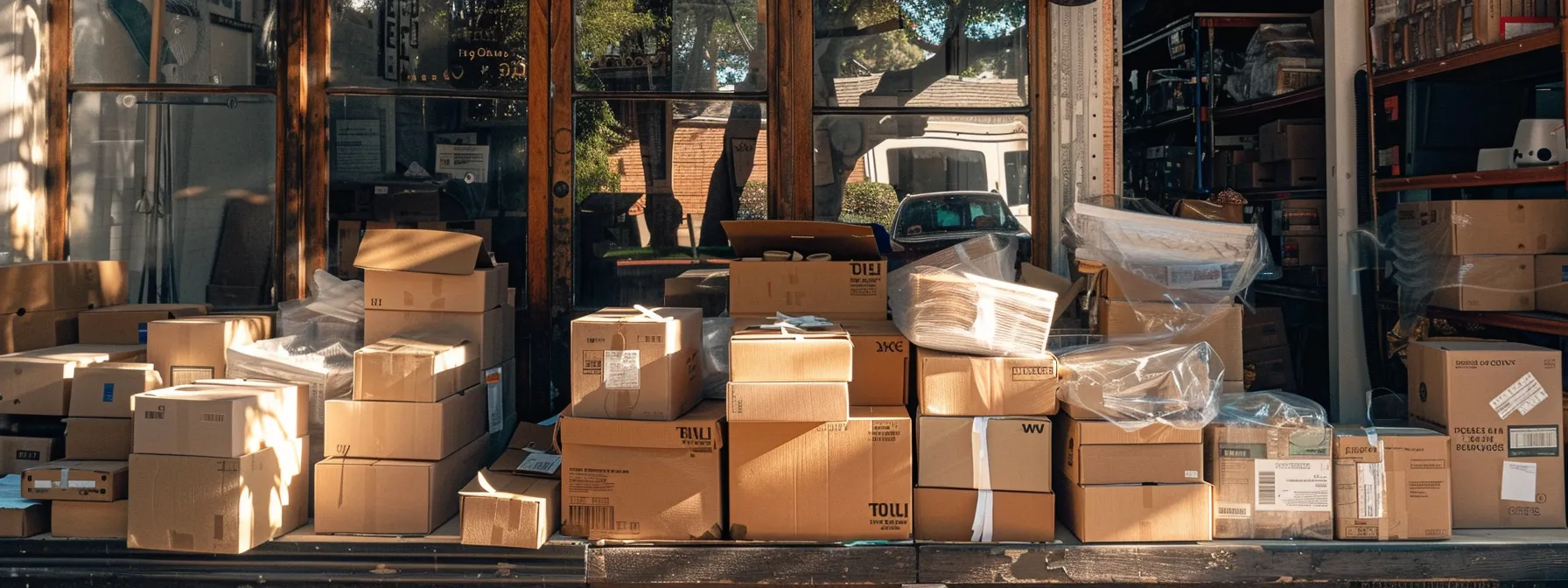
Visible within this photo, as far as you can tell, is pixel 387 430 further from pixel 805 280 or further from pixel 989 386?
pixel 989 386

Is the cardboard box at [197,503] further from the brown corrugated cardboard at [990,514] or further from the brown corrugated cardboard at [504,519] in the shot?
the brown corrugated cardboard at [990,514]

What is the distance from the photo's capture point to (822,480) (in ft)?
11.8

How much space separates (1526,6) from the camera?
4.07 m

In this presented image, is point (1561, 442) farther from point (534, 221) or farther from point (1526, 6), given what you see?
point (534, 221)

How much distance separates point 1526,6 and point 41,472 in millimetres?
5515

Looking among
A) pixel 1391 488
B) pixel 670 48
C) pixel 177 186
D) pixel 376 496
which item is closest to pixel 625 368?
pixel 376 496

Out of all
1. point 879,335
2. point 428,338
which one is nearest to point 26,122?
point 428,338

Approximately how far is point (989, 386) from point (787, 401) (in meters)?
0.68

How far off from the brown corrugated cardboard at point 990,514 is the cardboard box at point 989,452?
0.11 ft

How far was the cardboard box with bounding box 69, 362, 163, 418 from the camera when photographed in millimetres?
3875

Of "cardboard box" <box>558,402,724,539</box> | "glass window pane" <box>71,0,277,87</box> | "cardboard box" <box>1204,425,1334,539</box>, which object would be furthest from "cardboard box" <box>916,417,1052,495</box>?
"glass window pane" <box>71,0,277,87</box>

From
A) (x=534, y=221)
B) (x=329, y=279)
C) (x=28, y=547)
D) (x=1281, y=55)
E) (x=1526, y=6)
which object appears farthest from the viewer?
(x=1281, y=55)

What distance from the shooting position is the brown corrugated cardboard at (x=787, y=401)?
11.3ft

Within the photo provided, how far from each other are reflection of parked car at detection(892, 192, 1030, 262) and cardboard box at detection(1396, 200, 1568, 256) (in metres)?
1.62
